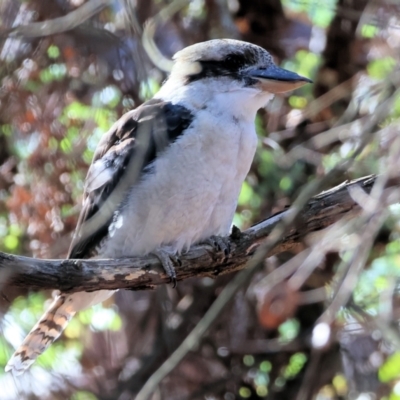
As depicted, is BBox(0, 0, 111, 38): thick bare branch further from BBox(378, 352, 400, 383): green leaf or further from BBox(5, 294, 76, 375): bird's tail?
BBox(378, 352, 400, 383): green leaf

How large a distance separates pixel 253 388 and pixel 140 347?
61 centimetres

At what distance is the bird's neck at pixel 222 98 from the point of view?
115 inches

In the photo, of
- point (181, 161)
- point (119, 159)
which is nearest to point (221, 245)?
point (181, 161)

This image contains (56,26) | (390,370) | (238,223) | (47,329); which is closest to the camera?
(56,26)

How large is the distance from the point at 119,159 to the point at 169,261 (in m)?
0.47

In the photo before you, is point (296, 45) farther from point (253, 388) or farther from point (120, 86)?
point (253, 388)

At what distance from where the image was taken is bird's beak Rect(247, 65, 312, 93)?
2.96m

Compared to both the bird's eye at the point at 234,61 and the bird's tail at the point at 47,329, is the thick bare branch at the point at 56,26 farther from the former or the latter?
the bird's tail at the point at 47,329

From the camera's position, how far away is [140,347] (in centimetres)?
397

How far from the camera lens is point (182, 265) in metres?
2.76

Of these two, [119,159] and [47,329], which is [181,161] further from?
[47,329]

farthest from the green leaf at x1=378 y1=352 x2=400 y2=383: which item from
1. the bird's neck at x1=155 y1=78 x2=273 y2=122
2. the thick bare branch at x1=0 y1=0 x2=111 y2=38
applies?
the thick bare branch at x1=0 y1=0 x2=111 y2=38

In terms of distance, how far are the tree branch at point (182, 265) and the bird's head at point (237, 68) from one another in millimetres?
549

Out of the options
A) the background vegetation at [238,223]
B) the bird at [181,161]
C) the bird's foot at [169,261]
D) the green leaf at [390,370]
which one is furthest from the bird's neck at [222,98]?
the green leaf at [390,370]
